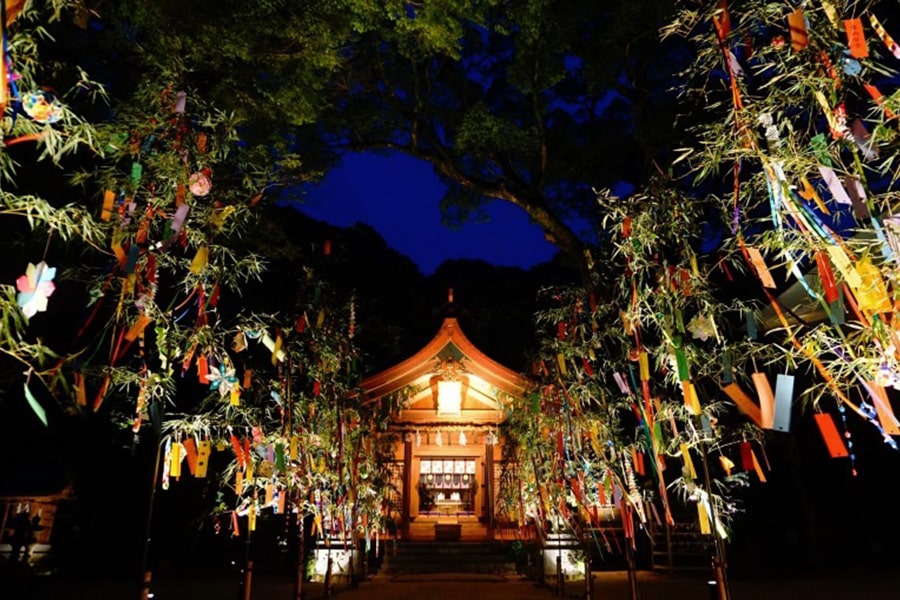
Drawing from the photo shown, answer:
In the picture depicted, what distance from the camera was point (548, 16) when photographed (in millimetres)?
10164

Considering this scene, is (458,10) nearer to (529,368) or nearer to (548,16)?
(548,16)

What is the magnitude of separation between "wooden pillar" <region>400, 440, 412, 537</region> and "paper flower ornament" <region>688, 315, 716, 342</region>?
10024 millimetres

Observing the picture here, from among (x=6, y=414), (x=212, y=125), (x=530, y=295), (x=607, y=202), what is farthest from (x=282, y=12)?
(x=530, y=295)

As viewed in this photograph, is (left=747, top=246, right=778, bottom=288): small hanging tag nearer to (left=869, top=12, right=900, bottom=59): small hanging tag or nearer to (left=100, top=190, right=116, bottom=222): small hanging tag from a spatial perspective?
(left=869, top=12, right=900, bottom=59): small hanging tag

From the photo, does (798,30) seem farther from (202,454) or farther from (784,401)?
(202,454)

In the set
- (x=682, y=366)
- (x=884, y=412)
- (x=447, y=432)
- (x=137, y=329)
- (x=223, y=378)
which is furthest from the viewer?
(x=447, y=432)

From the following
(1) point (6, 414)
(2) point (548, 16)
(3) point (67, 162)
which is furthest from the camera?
(1) point (6, 414)

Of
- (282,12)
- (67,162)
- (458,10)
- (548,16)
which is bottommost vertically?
(67,162)

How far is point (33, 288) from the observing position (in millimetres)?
2977

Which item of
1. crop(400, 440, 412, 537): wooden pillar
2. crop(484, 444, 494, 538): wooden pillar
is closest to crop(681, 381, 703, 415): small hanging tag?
crop(484, 444, 494, 538): wooden pillar

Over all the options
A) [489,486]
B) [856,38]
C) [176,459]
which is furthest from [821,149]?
[489,486]

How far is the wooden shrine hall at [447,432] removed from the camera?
1312 cm

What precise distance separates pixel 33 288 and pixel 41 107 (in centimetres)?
98

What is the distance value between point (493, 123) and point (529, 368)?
16.3 ft
